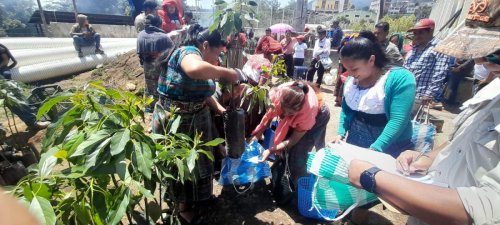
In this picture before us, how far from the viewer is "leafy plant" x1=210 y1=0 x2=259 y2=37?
5.31 ft

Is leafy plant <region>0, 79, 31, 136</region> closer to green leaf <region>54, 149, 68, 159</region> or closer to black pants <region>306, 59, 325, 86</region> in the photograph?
A: green leaf <region>54, 149, 68, 159</region>

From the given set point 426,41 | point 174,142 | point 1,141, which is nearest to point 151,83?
point 1,141

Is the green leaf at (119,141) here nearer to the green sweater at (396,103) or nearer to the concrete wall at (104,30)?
the green sweater at (396,103)

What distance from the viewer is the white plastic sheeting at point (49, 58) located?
23.3 feet

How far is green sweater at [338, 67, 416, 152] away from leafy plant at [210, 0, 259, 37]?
1.12 metres

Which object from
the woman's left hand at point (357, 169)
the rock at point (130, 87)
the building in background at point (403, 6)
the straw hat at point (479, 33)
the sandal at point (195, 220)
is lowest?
the sandal at point (195, 220)

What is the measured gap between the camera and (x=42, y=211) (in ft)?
2.54

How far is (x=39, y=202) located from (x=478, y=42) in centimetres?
160

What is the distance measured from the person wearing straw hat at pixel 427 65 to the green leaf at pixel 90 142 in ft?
13.9

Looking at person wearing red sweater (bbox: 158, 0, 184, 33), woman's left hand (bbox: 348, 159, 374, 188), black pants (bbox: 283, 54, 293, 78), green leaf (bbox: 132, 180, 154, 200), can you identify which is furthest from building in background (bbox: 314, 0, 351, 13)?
green leaf (bbox: 132, 180, 154, 200)

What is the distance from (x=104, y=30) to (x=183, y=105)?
17168mm

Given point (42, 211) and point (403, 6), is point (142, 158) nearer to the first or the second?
point (42, 211)

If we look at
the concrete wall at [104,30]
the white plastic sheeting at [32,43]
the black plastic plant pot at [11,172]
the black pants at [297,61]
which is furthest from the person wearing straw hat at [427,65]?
the concrete wall at [104,30]

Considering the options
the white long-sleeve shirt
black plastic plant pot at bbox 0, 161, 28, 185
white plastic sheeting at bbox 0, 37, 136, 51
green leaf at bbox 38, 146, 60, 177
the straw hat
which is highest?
the straw hat
